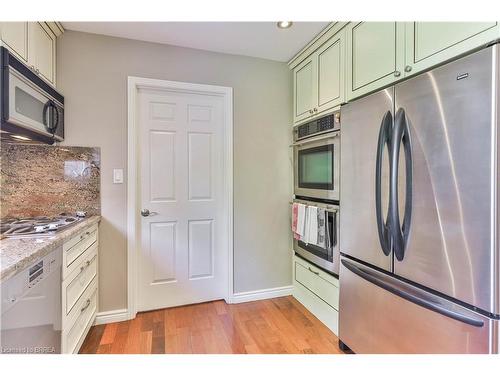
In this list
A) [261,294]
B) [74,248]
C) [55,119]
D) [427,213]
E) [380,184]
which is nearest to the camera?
[427,213]

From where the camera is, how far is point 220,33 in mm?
2100

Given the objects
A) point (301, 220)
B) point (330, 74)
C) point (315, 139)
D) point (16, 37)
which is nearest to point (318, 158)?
point (315, 139)

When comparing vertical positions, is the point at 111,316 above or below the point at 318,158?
below

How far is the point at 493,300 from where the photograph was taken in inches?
38.9

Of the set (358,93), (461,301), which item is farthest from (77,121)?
(461,301)

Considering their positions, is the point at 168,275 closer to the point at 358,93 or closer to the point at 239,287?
the point at 239,287

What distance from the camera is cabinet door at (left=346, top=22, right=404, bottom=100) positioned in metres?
1.46

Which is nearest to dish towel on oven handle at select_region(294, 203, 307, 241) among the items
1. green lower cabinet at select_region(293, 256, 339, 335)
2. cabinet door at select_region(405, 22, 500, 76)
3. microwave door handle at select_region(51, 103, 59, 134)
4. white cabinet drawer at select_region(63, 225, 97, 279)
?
green lower cabinet at select_region(293, 256, 339, 335)

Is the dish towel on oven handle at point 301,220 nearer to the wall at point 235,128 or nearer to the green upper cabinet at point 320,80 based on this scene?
the wall at point 235,128

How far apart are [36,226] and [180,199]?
3.51ft

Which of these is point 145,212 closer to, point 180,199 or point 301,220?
point 180,199

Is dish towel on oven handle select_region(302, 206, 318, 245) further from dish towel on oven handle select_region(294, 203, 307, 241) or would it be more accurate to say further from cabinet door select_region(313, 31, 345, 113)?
cabinet door select_region(313, 31, 345, 113)
